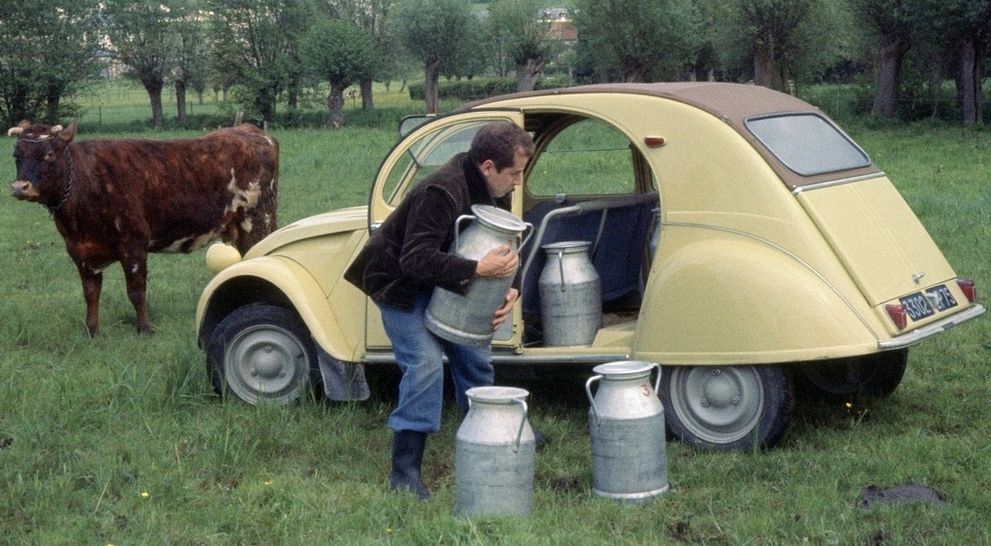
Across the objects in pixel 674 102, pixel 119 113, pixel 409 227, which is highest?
pixel 674 102

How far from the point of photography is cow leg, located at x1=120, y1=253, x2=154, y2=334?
34.1 feet

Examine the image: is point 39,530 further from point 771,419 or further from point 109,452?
point 771,419

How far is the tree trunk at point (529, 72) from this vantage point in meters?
59.6

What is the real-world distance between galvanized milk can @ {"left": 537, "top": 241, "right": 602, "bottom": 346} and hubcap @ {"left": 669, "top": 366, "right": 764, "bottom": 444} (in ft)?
1.86

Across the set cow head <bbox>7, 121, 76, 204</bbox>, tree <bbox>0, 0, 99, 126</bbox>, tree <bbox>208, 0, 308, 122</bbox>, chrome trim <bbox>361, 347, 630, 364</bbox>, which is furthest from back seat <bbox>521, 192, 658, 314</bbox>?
tree <bbox>208, 0, 308, 122</bbox>

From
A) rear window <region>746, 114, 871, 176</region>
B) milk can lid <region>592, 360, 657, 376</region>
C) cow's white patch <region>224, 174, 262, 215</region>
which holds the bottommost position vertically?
cow's white patch <region>224, 174, 262, 215</region>

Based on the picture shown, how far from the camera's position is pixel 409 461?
Answer: 577 cm

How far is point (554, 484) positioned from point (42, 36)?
60.1 meters

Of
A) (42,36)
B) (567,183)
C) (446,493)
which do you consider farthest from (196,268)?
(42,36)

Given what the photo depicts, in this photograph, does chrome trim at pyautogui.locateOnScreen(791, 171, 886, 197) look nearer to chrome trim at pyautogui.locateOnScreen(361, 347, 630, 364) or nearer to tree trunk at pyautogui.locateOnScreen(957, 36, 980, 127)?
chrome trim at pyautogui.locateOnScreen(361, 347, 630, 364)

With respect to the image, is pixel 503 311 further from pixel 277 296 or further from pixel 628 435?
pixel 277 296

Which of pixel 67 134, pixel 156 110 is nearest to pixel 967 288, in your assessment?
pixel 67 134

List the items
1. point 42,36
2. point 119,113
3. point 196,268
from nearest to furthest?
1. point 196,268
2. point 42,36
3. point 119,113

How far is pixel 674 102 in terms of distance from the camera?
6.61m
